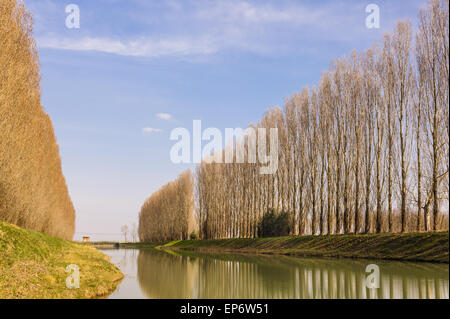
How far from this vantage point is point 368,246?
23594 millimetres

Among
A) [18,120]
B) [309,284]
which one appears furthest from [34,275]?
[18,120]

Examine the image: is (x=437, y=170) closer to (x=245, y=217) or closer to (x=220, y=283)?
(x=220, y=283)

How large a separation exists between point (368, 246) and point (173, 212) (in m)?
56.6

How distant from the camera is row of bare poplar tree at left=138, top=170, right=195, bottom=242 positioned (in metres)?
71.8

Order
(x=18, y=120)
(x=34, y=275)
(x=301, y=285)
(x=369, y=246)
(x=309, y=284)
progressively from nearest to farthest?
1. (x=34, y=275)
2. (x=301, y=285)
3. (x=309, y=284)
4. (x=18, y=120)
5. (x=369, y=246)

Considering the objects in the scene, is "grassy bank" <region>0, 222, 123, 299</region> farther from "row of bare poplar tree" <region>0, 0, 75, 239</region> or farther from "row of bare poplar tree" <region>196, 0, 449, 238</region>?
"row of bare poplar tree" <region>196, 0, 449, 238</region>

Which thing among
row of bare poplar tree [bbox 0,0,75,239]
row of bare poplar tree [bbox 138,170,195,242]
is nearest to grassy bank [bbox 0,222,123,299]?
row of bare poplar tree [bbox 0,0,75,239]

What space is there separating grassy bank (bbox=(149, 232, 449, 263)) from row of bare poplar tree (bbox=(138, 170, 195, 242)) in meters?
→ 34.9

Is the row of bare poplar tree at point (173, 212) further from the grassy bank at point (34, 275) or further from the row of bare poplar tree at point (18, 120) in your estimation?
the grassy bank at point (34, 275)

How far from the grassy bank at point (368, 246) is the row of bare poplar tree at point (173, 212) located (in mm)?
34928

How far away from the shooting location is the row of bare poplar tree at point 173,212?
2827 inches

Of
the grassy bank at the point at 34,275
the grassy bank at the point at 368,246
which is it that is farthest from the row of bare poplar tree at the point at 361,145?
the grassy bank at the point at 34,275

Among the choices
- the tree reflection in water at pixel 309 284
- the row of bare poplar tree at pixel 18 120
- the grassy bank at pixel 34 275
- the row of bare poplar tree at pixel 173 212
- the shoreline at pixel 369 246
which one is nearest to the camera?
the grassy bank at pixel 34 275

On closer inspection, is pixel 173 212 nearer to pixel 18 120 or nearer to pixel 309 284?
pixel 18 120
